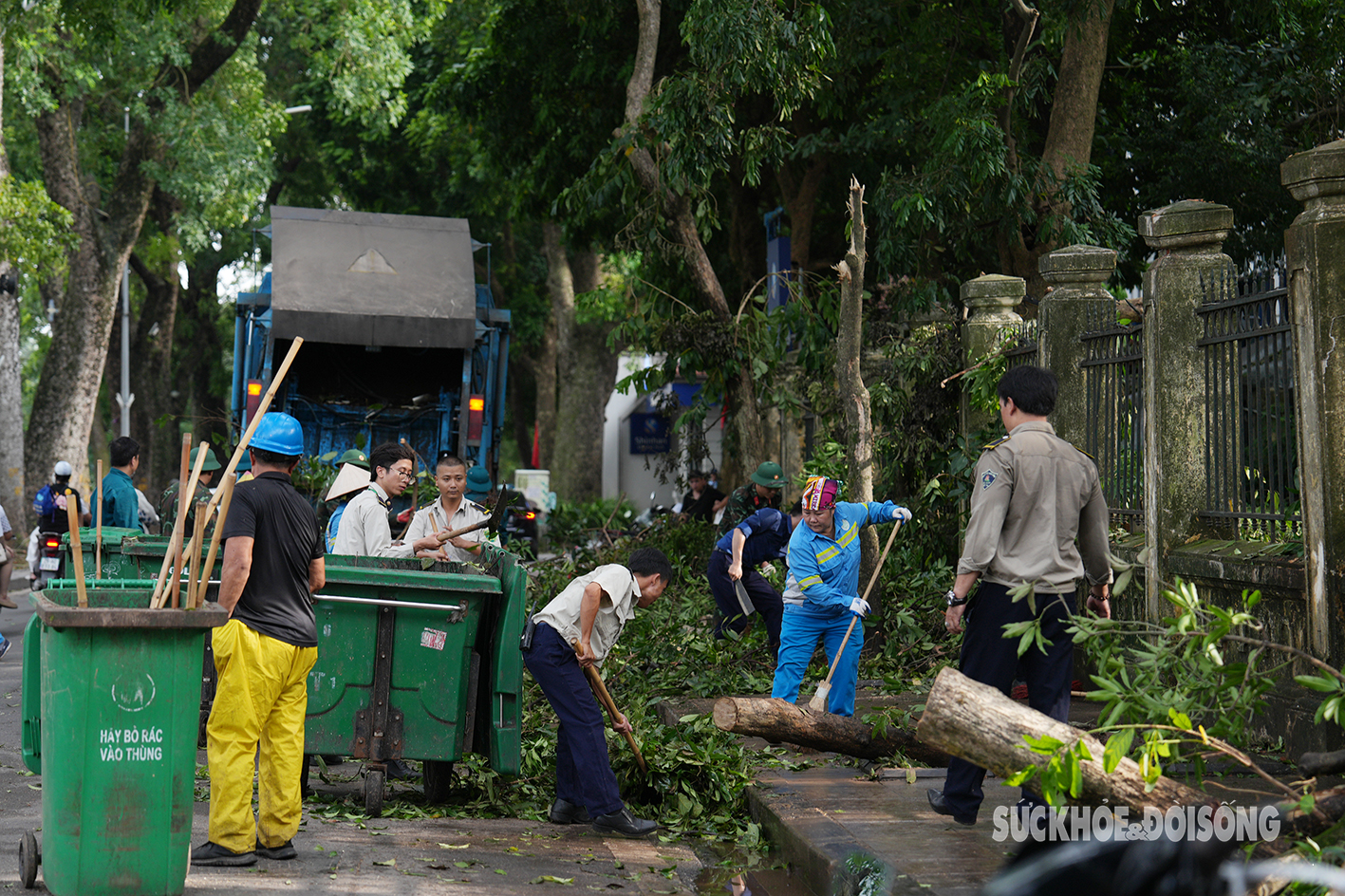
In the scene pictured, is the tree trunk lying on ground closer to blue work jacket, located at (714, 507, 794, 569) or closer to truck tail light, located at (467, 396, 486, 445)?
blue work jacket, located at (714, 507, 794, 569)

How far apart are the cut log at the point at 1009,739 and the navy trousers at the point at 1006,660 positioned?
24.9 inches

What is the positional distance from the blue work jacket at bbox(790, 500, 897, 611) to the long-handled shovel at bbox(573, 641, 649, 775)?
4.77 ft

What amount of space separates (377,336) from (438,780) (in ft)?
24.8

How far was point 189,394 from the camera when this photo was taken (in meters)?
33.1

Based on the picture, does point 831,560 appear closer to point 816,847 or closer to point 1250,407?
point 1250,407

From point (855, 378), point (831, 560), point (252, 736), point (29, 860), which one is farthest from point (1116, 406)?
point (29, 860)

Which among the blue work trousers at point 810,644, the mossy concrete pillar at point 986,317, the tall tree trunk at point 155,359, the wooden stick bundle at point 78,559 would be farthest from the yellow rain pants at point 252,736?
the tall tree trunk at point 155,359

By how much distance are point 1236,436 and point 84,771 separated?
514cm

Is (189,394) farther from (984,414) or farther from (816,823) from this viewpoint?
(816,823)

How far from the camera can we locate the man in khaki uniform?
4902 mm

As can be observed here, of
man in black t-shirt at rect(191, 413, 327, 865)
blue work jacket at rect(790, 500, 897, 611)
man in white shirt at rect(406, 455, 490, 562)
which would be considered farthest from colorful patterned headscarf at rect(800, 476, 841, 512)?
man in black t-shirt at rect(191, 413, 327, 865)

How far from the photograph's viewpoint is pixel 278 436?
496 centimetres

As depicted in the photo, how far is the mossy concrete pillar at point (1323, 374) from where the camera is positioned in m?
5.25

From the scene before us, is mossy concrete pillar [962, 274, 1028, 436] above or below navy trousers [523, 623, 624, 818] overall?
above
